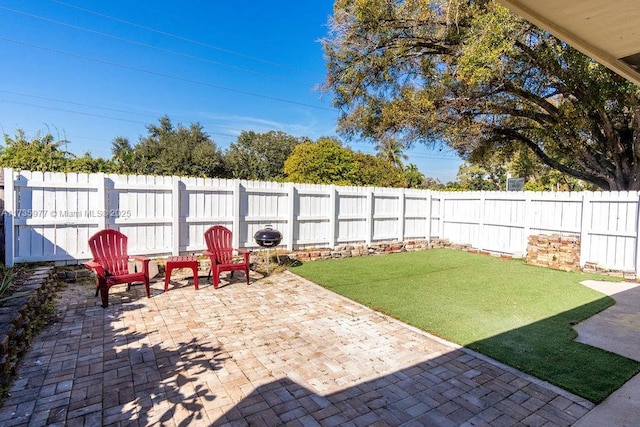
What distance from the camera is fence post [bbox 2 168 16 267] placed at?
5.07 metres

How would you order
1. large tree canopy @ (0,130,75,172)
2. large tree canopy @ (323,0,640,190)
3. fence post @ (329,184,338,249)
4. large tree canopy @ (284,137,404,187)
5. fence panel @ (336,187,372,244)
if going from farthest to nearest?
Answer: large tree canopy @ (284,137,404,187) → large tree canopy @ (0,130,75,172) → fence panel @ (336,187,372,244) → fence post @ (329,184,338,249) → large tree canopy @ (323,0,640,190)

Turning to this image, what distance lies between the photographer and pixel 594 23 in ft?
6.49

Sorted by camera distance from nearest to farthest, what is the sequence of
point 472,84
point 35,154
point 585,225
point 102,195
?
point 102,195 < point 585,225 < point 472,84 < point 35,154

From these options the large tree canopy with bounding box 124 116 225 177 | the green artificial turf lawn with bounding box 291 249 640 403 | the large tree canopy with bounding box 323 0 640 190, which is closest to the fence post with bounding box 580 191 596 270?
the green artificial turf lawn with bounding box 291 249 640 403

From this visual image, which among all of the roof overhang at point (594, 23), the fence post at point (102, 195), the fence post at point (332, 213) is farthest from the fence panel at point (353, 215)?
the roof overhang at point (594, 23)

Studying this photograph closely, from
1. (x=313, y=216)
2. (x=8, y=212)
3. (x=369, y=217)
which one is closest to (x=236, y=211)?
(x=313, y=216)

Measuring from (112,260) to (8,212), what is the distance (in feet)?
5.90

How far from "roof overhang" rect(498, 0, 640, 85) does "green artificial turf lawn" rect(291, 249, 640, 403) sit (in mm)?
2542

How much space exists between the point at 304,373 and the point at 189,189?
4.84 meters

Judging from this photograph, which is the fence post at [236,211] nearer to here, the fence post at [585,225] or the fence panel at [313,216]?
the fence panel at [313,216]

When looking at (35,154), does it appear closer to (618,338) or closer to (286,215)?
→ (286,215)

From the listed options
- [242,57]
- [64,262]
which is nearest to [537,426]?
[64,262]

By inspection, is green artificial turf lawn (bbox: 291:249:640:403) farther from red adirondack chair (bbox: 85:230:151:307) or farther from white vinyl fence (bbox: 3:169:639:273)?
red adirondack chair (bbox: 85:230:151:307)

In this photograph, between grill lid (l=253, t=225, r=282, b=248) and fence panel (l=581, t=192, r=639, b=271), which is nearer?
grill lid (l=253, t=225, r=282, b=248)
